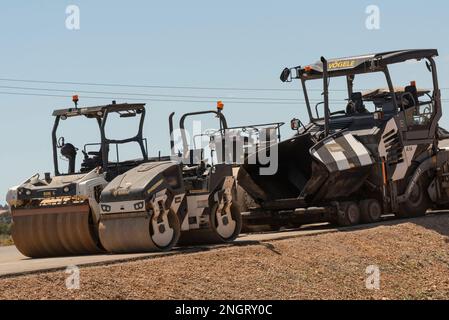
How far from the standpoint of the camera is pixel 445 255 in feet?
60.9

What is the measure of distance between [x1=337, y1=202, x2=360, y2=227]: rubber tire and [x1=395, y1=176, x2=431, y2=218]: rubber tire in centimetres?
169

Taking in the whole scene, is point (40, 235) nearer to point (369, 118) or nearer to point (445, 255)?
point (445, 255)

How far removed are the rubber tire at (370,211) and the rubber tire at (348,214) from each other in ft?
0.46

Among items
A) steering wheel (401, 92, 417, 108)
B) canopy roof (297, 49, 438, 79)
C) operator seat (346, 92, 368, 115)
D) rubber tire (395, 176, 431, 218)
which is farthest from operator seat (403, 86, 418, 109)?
rubber tire (395, 176, 431, 218)

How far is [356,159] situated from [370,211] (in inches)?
62.1

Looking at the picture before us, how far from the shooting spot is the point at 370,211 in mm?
23047

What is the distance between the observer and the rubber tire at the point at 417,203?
24125 mm

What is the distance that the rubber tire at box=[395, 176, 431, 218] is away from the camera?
24.1m

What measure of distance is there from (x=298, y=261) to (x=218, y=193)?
9.02ft

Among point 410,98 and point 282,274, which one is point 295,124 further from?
point 282,274

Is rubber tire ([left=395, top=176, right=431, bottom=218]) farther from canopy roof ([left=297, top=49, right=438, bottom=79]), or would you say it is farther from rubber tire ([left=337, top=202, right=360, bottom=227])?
canopy roof ([left=297, top=49, right=438, bottom=79])

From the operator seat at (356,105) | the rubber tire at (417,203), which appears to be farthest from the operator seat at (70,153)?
the rubber tire at (417,203)
